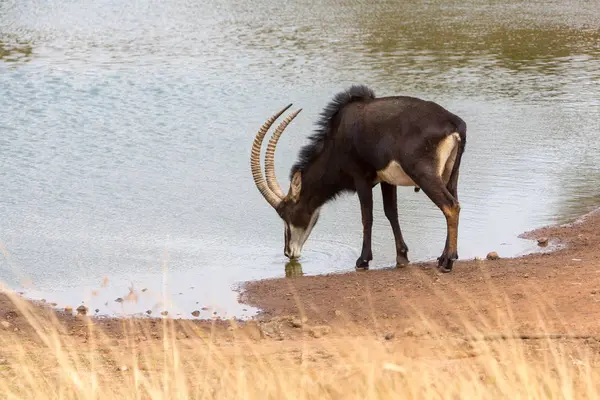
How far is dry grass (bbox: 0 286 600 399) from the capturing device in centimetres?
461

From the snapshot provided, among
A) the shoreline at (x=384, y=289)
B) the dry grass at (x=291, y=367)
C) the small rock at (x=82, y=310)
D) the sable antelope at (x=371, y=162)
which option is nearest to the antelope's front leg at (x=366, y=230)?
the sable antelope at (x=371, y=162)

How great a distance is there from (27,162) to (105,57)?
8194 mm

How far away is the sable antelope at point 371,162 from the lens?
351 inches

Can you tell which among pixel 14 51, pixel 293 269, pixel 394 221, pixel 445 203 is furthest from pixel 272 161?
pixel 14 51

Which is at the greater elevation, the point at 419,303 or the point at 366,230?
the point at 419,303

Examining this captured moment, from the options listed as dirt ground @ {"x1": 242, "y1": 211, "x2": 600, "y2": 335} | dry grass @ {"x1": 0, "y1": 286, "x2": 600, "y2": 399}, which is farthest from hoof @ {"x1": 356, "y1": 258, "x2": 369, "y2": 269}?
dry grass @ {"x1": 0, "y1": 286, "x2": 600, "y2": 399}

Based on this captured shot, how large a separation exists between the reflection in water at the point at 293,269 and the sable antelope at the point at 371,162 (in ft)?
0.23

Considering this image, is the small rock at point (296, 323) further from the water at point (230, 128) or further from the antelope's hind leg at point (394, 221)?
the antelope's hind leg at point (394, 221)

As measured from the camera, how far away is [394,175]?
9.21 m

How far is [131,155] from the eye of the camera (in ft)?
46.6

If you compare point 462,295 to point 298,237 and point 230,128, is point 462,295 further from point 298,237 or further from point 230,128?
point 230,128

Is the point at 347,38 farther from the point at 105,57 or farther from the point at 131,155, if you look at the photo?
the point at 131,155

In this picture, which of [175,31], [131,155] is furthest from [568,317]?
[175,31]

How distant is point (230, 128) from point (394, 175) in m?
6.73
